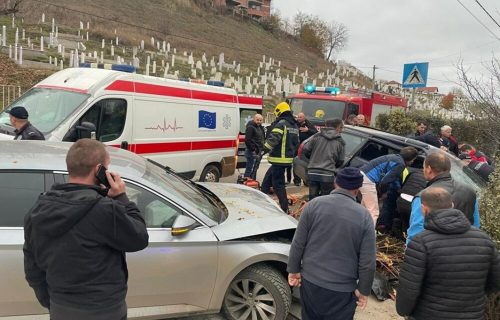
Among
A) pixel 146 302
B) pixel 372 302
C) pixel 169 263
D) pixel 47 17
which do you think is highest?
pixel 47 17

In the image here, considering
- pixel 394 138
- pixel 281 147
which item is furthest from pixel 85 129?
pixel 394 138

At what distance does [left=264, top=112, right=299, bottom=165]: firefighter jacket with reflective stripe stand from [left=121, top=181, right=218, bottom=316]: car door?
11.9 ft

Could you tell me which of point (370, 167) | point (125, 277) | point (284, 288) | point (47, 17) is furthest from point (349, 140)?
point (47, 17)

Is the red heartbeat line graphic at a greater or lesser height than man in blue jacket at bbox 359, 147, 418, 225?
greater

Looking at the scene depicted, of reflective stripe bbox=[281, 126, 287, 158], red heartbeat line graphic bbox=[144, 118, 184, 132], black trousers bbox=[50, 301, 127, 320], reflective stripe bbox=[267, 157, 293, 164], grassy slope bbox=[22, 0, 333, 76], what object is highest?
grassy slope bbox=[22, 0, 333, 76]

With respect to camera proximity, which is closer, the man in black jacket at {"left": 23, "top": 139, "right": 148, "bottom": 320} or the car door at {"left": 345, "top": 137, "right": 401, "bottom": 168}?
the man in black jacket at {"left": 23, "top": 139, "right": 148, "bottom": 320}

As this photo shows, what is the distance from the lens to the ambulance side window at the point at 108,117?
6100 mm

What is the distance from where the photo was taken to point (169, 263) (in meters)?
3.22

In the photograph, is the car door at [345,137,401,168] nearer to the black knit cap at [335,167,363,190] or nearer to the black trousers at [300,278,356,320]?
the black knit cap at [335,167,363,190]

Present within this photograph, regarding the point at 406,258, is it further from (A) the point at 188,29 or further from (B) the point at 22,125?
(A) the point at 188,29

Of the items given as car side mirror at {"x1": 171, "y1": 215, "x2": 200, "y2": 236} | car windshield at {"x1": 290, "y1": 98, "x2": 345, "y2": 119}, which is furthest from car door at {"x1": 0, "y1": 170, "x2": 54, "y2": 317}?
car windshield at {"x1": 290, "y1": 98, "x2": 345, "y2": 119}

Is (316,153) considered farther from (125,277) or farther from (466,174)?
(125,277)

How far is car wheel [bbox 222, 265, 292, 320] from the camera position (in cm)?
360

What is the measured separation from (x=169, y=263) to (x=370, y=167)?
3.07 metres
